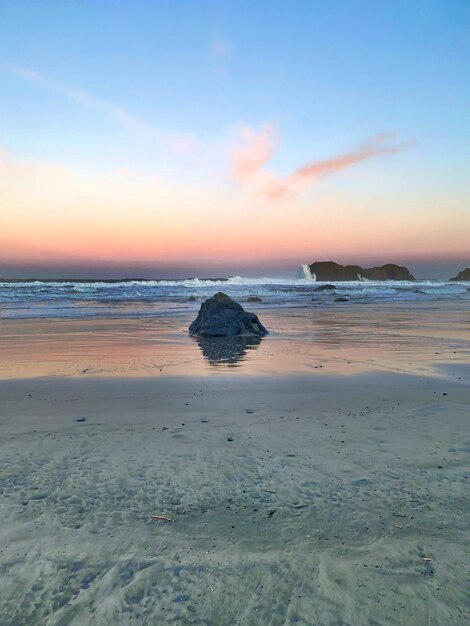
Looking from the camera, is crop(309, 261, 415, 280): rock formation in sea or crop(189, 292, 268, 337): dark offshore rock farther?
crop(309, 261, 415, 280): rock formation in sea

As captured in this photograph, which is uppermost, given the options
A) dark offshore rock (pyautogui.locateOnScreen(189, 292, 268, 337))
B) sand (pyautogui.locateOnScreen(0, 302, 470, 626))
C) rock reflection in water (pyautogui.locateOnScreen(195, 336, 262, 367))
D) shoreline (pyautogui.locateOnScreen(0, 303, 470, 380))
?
dark offshore rock (pyautogui.locateOnScreen(189, 292, 268, 337))

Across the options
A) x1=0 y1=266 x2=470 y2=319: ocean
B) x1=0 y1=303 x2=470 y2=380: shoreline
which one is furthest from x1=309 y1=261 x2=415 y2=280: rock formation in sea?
x1=0 y1=303 x2=470 y2=380: shoreline

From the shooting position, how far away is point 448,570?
251 cm

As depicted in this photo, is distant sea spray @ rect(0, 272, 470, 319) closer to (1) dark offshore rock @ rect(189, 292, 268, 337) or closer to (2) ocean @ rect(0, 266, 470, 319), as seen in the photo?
(2) ocean @ rect(0, 266, 470, 319)

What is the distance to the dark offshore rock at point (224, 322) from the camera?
44.1ft

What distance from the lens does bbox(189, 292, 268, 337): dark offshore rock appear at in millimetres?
13430

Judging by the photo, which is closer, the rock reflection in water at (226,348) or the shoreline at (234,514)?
the shoreline at (234,514)

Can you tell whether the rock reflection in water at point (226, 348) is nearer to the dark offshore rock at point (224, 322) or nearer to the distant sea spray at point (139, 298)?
the dark offshore rock at point (224, 322)

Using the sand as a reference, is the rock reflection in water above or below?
below

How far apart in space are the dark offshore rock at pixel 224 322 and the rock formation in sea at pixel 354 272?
3926 inches

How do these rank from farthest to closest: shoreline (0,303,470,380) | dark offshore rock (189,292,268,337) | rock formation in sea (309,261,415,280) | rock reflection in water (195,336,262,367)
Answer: rock formation in sea (309,261,415,280), dark offshore rock (189,292,268,337), rock reflection in water (195,336,262,367), shoreline (0,303,470,380)

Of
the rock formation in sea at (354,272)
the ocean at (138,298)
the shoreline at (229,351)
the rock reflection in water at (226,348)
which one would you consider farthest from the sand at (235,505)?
the rock formation in sea at (354,272)

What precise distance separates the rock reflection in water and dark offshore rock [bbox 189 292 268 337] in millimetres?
407

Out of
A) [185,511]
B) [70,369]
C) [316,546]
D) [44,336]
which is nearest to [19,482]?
[185,511]
